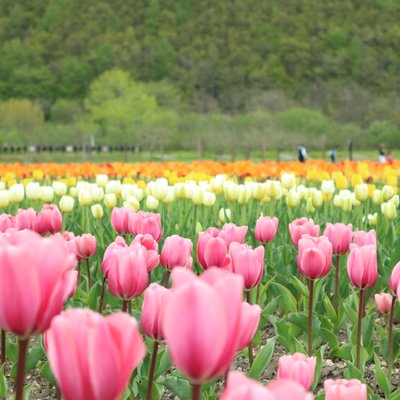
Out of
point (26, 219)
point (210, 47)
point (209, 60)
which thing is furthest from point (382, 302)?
point (210, 47)

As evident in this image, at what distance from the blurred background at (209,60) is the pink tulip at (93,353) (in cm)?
6244

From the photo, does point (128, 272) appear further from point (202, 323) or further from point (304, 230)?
point (304, 230)

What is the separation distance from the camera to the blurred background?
7338 cm

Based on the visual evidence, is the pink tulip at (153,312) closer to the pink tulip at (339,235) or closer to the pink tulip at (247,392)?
the pink tulip at (247,392)

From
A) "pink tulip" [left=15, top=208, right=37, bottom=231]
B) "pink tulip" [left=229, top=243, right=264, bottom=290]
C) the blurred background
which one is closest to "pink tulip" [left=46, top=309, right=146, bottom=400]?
"pink tulip" [left=229, top=243, right=264, bottom=290]

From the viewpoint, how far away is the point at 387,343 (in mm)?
2838

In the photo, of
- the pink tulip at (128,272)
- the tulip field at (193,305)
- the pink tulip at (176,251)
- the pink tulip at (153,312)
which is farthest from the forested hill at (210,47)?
the pink tulip at (153,312)

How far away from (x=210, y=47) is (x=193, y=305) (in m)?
92.3

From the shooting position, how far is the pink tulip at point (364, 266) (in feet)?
7.23

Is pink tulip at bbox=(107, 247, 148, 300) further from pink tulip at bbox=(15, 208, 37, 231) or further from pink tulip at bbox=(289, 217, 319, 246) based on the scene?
pink tulip at bbox=(15, 208, 37, 231)

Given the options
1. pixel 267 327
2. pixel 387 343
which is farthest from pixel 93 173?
pixel 387 343

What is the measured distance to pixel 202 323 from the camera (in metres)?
0.84

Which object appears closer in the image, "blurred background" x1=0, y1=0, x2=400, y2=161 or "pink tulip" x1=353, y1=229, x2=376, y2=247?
"pink tulip" x1=353, y1=229, x2=376, y2=247

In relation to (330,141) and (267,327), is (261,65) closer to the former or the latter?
(330,141)
